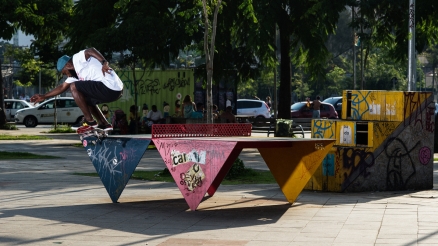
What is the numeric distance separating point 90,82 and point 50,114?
33971 millimetres

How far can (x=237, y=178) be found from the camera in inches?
664

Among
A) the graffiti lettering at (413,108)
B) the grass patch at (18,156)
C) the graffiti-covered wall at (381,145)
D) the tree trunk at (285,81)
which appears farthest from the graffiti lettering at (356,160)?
the tree trunk at (285,81)

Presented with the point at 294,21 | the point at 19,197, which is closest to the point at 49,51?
the point at 294,21

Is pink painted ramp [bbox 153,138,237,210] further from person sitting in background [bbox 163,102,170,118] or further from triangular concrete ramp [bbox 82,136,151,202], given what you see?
person sitting in background [bbox 163,102,170,118]

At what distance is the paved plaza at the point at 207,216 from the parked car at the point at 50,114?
1150 inches

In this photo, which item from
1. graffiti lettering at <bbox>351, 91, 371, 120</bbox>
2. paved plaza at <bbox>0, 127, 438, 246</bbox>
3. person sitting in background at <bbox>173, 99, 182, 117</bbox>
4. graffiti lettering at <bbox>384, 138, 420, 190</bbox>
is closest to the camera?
paved plaza at <bbox>0, 127, 438, 246</bbox>

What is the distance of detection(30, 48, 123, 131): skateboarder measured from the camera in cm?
1280

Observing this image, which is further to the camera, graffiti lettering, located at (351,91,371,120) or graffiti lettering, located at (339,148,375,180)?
graffiti lettering, located at (351,91,371,120)

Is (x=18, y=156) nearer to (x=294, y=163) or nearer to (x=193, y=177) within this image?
(x=294, y=163)

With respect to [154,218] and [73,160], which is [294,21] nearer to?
[73,160]

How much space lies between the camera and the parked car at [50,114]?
149 feet

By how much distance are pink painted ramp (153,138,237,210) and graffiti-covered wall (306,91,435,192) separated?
3.41 metres

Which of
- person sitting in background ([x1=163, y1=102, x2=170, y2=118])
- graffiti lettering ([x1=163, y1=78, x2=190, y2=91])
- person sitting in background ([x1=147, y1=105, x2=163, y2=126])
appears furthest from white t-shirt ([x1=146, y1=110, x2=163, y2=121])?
graffiti lettering ([x1=163, y1=78, x2=190, y2=91])

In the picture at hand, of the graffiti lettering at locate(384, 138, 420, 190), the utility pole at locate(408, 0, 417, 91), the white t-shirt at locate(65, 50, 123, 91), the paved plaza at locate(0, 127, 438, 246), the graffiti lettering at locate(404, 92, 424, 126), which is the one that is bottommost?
the paved plaza at locate(0, 127, 438, 246)
